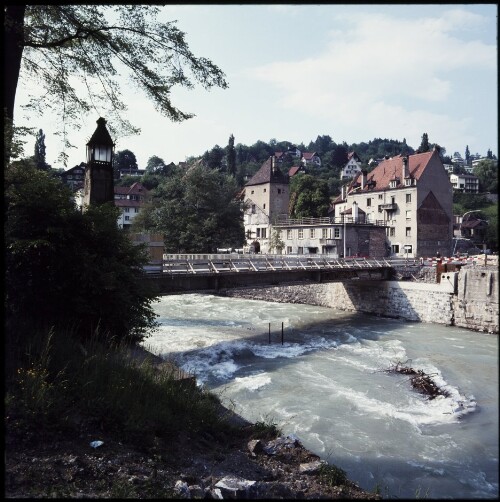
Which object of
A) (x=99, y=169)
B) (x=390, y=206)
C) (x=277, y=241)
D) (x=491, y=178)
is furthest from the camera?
(x=277, y=241)

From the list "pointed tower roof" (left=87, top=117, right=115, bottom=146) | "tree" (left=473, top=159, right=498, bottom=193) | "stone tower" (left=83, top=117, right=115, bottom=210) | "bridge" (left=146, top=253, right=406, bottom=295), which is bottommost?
"bridge" (left=146, top=253, right=406, bottom=295)

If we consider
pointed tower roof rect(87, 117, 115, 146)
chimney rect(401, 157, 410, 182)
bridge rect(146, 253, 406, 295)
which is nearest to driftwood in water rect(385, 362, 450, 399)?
bridge rect(146, 253, 406, 295)

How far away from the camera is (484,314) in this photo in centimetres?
2664

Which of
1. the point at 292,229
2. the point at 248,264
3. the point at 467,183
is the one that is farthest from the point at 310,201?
the point at 248,264

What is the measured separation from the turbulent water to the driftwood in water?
285 millimetres

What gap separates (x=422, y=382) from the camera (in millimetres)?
15500

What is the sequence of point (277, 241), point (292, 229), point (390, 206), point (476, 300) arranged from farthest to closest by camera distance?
1. point (292, 229)
2. point (277, 241)
3. point (390, 206)
4. point (476, 300)

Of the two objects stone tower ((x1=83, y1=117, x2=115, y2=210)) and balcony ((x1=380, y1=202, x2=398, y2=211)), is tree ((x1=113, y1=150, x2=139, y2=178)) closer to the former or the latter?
balcony ((x1=380, y1=202, x2=398, y2=211))

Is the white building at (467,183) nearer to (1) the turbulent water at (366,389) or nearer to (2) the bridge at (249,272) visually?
(2) the bridge at (249,272)

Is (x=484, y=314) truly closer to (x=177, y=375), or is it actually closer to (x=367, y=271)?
(x=367, y=271)

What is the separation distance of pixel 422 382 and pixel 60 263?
12.7 metres

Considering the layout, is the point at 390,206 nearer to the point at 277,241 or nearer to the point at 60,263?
the point at 277,241

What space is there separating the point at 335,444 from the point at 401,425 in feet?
8.40

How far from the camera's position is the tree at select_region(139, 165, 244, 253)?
47.9m
